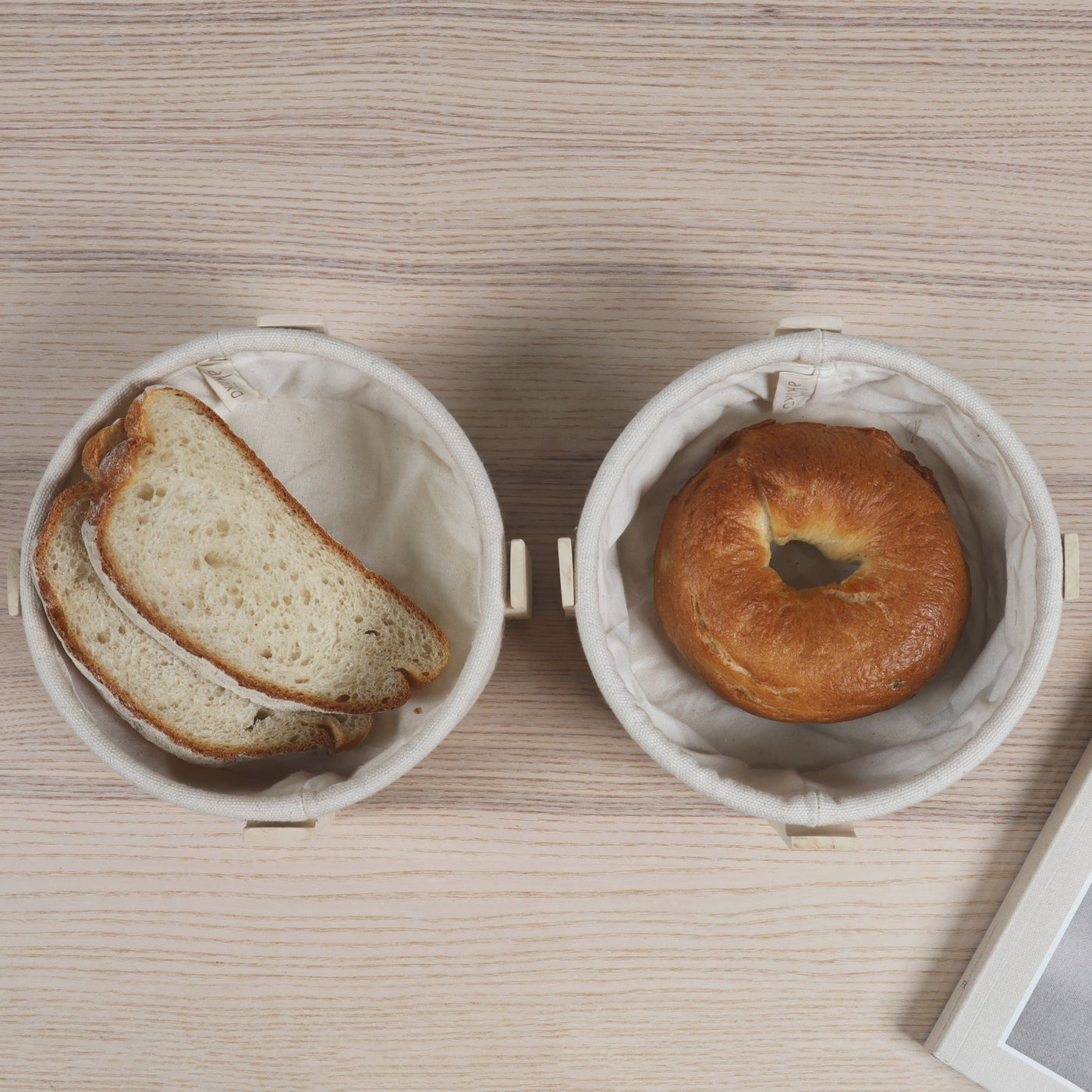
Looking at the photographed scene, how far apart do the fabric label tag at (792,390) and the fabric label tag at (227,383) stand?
42cm

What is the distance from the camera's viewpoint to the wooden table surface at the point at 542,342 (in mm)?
788

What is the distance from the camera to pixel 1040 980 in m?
0.78

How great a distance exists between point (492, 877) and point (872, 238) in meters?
0.68

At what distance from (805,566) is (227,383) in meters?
0.51

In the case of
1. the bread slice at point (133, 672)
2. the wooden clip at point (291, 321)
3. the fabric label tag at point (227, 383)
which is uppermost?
the wooden clip at point (291, 321)

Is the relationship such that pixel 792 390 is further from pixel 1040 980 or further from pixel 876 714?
pixel 1040 980

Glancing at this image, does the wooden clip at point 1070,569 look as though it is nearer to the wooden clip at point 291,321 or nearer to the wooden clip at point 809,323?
the wooden clip at point 809,323

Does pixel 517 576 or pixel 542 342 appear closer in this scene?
pixel 517 576

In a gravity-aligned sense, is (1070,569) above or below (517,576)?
above

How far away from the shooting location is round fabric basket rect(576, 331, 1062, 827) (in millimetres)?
613

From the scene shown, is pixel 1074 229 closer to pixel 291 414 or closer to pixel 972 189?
pixel 972 189

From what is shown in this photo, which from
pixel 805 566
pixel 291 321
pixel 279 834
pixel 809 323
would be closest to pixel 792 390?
pixel 809 323

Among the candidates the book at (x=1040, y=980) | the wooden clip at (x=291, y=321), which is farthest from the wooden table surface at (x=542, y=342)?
the wooden clip at (x=291, y=321)

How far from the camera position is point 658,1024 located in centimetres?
81
